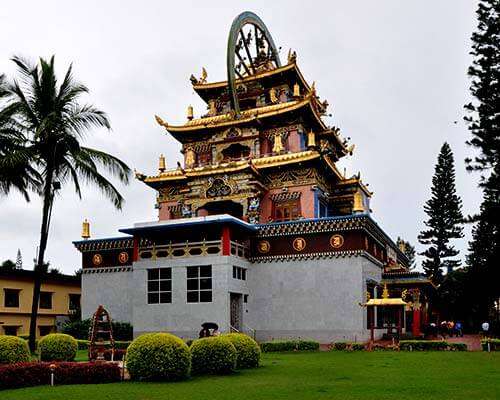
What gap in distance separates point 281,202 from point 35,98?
16011 millimetres

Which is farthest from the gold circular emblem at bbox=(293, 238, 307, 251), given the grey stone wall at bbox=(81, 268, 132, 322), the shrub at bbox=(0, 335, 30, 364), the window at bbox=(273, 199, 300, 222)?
the shrub at bbox=(0, 335, 30, 364)

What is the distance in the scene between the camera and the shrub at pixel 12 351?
15633 mm

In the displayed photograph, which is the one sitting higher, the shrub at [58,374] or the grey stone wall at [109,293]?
the grey stone wall at [109,293]

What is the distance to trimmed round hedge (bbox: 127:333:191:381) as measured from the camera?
48.1 feet

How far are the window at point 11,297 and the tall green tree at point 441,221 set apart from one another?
117ft

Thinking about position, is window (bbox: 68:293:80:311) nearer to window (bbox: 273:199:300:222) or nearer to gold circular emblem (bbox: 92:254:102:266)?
gold circular emblem (bbox: 92:254:102:266)

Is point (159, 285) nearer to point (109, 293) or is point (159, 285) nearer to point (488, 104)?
point (109, 293)

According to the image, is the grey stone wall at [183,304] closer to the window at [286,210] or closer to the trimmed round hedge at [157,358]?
the window at [286,210]

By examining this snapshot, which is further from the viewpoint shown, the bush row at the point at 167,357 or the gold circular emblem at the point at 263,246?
the gold circular emblem at the point at 263,246

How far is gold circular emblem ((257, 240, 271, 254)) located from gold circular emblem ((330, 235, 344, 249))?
3421 mm

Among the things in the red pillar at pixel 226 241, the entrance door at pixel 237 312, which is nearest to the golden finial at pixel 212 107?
the red pillar at pixel 226 241

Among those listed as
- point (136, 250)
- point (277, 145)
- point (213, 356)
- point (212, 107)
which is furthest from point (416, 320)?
point (213, 356)

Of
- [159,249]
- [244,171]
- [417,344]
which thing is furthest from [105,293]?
[417,344]

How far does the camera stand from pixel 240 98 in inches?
1630
